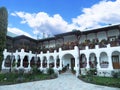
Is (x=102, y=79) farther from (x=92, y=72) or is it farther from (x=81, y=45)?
(x=81, y=45)

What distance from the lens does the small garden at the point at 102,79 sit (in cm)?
1304

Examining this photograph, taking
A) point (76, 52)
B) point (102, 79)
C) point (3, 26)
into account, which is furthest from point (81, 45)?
point (3, 26)

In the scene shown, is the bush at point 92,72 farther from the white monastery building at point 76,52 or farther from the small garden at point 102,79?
the white monastery building at point 76,52

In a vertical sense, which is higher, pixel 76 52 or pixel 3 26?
pixel 3 26

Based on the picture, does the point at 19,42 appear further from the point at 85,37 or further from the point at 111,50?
the point at 111,50

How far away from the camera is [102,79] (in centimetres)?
1642

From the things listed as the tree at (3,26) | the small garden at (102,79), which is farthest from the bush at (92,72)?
the tree at (3,26)

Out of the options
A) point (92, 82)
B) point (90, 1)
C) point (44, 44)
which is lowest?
point (92, 82)

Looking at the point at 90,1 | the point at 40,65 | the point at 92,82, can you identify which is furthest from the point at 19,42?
the point at 92,82

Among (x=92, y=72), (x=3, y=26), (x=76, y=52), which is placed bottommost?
(x=92, y=72)

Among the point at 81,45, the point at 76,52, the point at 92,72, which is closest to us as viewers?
the point at 92,72

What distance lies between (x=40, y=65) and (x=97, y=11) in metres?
14.6

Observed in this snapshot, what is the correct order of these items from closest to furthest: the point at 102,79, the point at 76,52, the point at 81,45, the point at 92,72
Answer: the point at 102,79
the point at 92,72
the point at 76,52
the point at 81,45

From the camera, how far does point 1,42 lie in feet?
54.9
